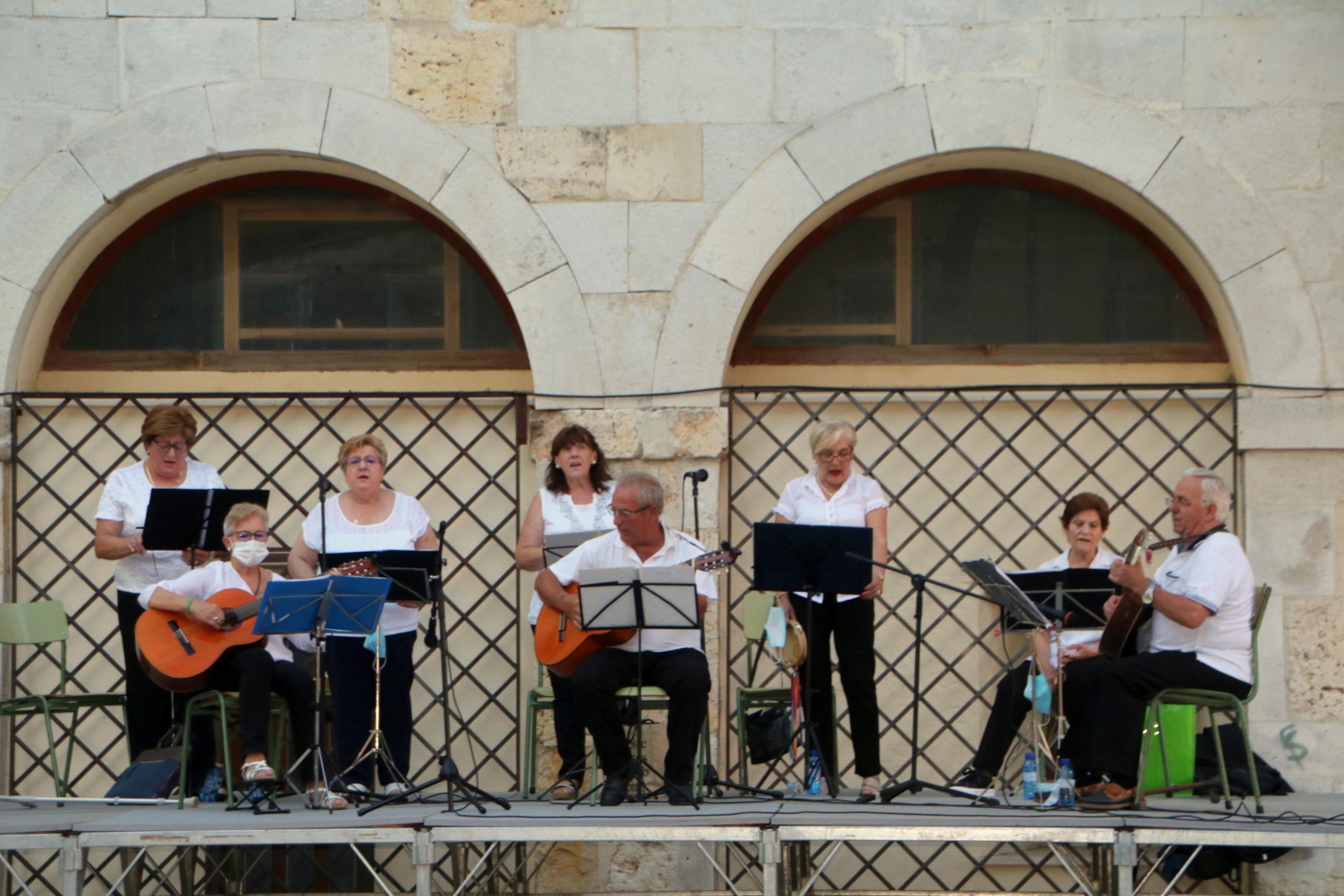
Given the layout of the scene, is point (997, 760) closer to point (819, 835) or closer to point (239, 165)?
point (819, 835)

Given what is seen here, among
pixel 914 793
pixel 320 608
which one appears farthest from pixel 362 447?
pixel 914 793

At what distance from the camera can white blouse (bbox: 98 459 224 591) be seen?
638 cm

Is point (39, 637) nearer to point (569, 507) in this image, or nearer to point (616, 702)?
point (569, 507)

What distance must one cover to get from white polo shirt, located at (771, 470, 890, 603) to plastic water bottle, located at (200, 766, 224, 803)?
7.94 ft

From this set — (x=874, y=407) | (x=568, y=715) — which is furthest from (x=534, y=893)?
(x=874, y=407)

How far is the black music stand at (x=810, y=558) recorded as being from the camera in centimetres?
564

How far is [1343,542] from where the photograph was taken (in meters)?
6.77

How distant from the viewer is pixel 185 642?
5863 millimetres

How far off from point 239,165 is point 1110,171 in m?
4.02

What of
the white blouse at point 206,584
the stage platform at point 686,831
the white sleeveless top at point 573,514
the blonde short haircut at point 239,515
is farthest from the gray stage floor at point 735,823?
the white sleeveless top at point 573,514

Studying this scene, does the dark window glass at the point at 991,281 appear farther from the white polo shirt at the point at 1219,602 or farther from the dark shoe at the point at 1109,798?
the dark shoe at the point at 1109,798

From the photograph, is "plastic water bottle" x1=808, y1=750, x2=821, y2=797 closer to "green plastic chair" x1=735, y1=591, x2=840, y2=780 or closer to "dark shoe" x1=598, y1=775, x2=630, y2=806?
"green plastic chair" x1=735, y1=591, x2=840, y2=780

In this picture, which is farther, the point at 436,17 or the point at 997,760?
the point at 436,17

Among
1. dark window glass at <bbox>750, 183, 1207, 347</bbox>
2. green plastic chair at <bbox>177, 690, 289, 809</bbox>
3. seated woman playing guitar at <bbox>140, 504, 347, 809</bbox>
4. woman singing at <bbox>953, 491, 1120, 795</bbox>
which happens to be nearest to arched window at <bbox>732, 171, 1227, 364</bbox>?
dark window glass at <bbox>750, 183, 1207, 347</bbox>
